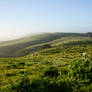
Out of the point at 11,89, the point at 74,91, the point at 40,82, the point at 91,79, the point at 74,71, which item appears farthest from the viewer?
the point at 74,71

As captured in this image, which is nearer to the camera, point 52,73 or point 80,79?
point 80,79

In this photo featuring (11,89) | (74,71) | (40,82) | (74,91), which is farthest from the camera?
(74,71)

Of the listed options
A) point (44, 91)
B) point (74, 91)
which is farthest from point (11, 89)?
point (74, 91)

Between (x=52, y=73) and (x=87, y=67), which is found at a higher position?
(x=87, y=67)

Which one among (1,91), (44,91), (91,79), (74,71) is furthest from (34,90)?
(91,79)

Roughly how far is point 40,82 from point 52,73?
252cm

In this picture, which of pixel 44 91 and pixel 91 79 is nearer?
pixel 44 91

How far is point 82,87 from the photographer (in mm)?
6664

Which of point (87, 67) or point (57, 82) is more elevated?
point (87, 67)

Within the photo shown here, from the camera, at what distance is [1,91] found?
6.86 meters

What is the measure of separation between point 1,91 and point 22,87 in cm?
124

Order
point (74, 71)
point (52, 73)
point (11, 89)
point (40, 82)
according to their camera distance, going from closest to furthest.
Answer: point (11, 89) < point (40, 82) < point (74, 71) < point (52, 73)

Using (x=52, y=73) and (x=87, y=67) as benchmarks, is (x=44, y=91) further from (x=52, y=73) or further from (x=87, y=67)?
(x=87, y=67)

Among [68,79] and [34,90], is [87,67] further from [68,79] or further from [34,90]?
[34,90]
